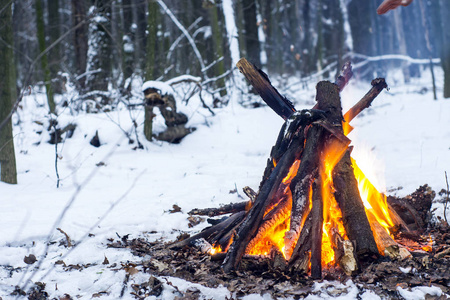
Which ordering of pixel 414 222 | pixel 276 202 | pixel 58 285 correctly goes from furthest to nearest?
pixel 414 222 < pixel 276 202 < pixel 58 285

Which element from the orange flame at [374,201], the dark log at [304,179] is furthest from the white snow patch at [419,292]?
the orange flame at [374,201]

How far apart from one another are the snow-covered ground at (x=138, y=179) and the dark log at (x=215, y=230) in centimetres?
55

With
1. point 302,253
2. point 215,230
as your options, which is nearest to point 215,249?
point 215,230

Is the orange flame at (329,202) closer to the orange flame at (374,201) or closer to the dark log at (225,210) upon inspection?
the orange flame at (374,201)

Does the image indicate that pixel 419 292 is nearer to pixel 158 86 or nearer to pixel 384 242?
pixel 384 242

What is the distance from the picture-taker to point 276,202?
3383mm

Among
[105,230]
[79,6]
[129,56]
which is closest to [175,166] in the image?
[105,230]

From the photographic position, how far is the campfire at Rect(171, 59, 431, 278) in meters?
A: 3.00

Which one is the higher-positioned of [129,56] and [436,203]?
[129,56]

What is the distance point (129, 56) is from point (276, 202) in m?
10.2

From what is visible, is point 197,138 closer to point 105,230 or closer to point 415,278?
point 105,230

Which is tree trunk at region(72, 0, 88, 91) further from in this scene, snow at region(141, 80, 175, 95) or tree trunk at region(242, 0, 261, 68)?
tree trunk at region(242, 0, 261, 68)

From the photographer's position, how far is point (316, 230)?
3.01 metres

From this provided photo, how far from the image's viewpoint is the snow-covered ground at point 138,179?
3152 millimetres
